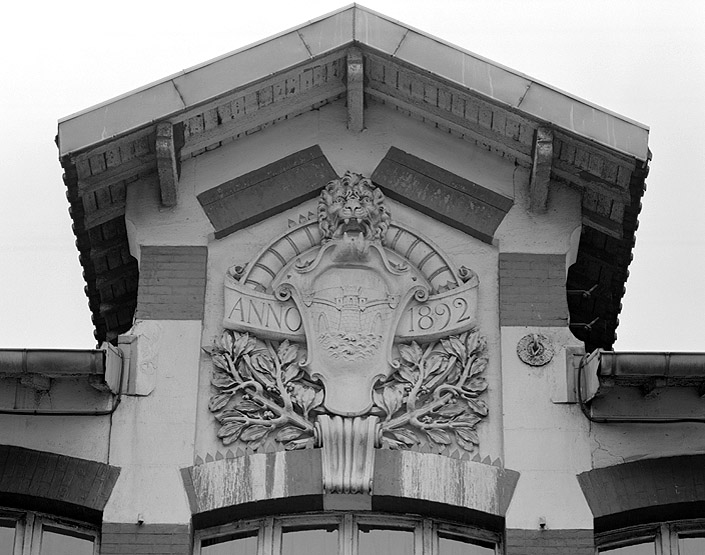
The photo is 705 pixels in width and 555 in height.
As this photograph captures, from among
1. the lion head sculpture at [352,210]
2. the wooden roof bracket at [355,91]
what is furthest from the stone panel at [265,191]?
the wooden roof bracket at [355,91]

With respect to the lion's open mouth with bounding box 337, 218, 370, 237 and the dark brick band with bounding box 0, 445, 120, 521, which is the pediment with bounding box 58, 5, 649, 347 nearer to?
the lion's open mouth with bounding box 337, 218, 370, 237

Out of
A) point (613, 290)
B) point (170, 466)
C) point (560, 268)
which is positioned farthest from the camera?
point (613, 290)

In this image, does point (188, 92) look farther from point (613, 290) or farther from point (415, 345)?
point (613, 290)

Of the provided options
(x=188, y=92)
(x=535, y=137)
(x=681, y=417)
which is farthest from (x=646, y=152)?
(x=188, y=92)

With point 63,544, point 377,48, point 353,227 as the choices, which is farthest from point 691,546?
point 63,544

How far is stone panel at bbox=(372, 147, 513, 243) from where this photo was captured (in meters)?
14.3

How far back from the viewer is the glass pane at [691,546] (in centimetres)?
1339

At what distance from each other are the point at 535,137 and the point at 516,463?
266 centimetres

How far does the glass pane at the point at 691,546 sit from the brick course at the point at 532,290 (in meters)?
1.86

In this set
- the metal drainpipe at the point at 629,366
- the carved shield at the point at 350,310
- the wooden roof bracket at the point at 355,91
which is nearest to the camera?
the metal drainpipe at the point at 629,366

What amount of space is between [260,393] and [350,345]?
77 centimetres

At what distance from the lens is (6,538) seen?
527 inches

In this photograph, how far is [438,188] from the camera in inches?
571

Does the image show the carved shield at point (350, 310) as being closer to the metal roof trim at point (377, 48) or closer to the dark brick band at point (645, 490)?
the metal roof trim at point (377, 48)
